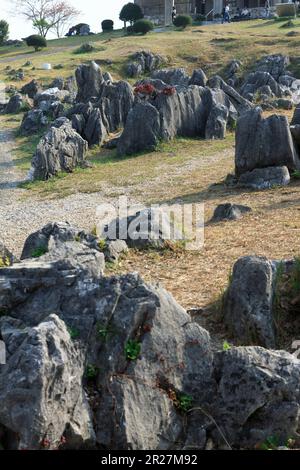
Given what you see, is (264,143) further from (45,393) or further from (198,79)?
(198,79)

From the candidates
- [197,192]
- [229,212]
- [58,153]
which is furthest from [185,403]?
[58,153]

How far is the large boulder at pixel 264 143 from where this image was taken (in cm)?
1802

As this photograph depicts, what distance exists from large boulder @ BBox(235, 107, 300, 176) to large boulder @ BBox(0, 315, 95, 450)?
43.9 ft

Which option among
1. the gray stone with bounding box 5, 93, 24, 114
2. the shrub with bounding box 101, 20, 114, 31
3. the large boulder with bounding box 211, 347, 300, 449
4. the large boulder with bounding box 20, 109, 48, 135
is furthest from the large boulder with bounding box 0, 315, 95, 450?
the shrub with bounding box 101, 20, 114, 31

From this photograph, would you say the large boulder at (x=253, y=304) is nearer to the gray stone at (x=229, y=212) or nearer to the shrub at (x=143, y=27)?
the gray stone at (x=229, y=212)

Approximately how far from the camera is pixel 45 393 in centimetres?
519

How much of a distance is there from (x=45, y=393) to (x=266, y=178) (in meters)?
13.4

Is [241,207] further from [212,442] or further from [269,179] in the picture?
[212,442]

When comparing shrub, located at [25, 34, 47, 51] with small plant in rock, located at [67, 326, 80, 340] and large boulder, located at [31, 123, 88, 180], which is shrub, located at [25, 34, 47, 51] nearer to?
large boulder, located at [31, 123, 88, 180]

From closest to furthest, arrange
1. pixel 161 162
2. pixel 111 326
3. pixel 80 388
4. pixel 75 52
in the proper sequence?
pixel 80 388 → pixel 111 326 → pixel 161 162 → pixel 75 52

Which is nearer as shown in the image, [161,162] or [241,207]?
[241,207]

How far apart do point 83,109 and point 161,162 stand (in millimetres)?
7478

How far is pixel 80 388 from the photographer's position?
5566 mm

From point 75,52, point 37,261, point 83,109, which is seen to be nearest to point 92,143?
point 83,109
